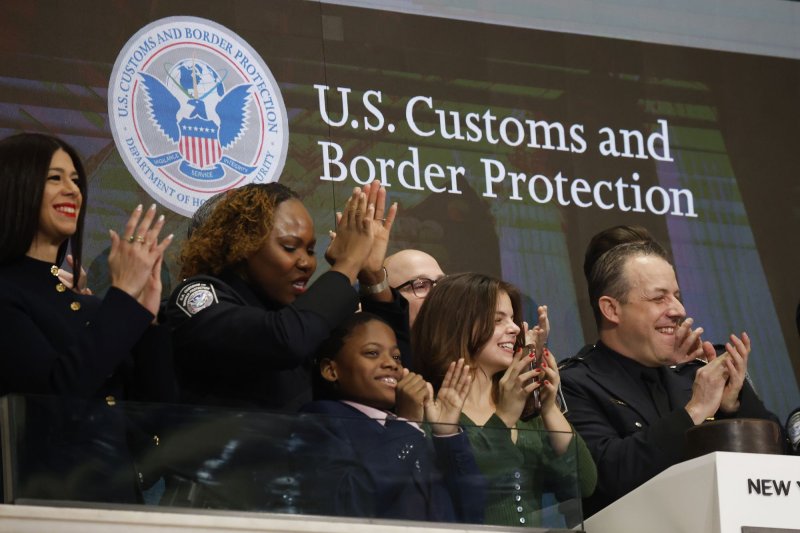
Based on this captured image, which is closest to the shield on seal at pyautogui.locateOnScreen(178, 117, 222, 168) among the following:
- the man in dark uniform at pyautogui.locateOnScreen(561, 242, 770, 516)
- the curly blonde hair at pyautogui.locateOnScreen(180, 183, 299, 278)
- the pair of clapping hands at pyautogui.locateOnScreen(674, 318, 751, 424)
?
the curly blonde hair at pyautogui.locateOnScreen(180, 183, 299, 278)

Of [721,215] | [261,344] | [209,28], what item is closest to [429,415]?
[261,344]

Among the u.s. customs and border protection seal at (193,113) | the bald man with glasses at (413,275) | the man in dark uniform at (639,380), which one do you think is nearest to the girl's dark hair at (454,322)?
the man in dark uniform at (639,380)

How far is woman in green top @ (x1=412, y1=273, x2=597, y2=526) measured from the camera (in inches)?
128

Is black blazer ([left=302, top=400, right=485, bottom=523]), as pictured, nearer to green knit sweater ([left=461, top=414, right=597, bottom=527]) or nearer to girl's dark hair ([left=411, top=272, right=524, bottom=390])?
green knit sweater ([left=461, top=414, right=597, bottom=527])

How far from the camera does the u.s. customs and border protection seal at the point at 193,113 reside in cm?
484

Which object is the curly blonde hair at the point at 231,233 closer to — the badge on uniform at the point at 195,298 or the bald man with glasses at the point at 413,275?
the badge on uniform at the point at 195,298

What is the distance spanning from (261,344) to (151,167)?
146 cm

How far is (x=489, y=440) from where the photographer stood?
3.20 meters

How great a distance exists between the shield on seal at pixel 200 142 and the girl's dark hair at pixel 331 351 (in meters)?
1.20

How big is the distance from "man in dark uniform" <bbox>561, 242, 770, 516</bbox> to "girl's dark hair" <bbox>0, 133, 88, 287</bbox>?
1330 millimetres

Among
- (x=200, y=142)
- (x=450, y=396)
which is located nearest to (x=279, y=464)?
(x=450, y=396)

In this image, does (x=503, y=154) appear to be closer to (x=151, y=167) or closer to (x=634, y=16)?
(x=634, y=16)

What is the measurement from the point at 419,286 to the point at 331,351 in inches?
30.4

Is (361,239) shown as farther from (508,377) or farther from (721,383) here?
(721,383)
